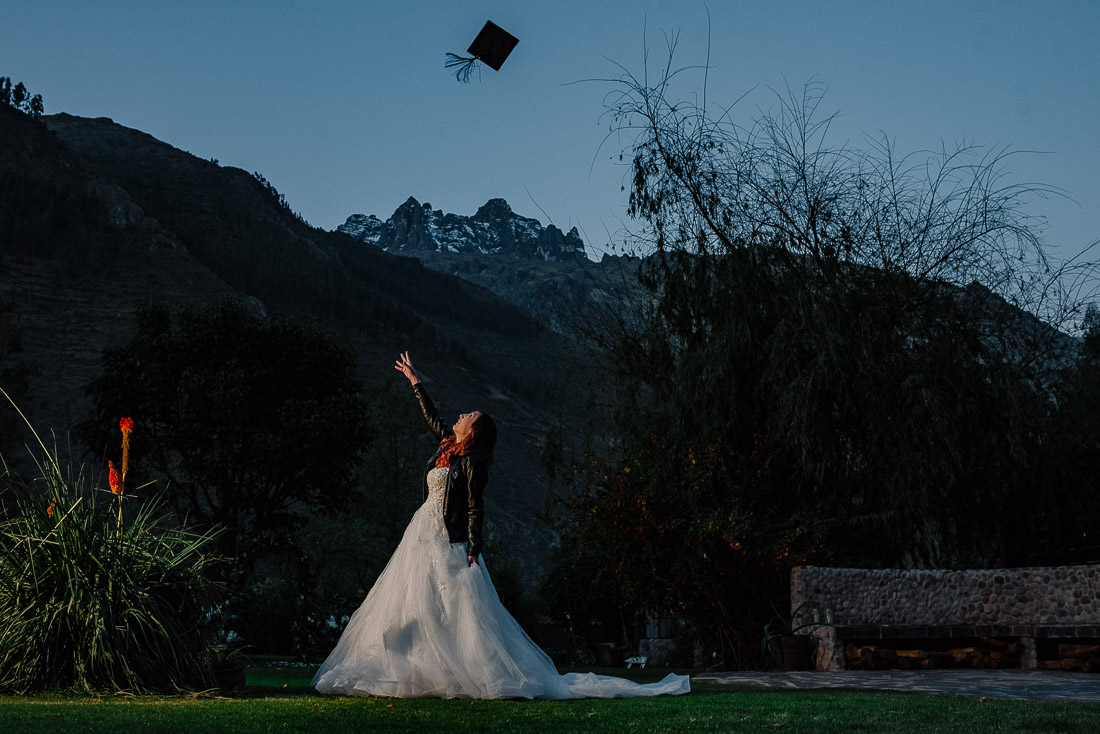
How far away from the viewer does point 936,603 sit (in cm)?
1051

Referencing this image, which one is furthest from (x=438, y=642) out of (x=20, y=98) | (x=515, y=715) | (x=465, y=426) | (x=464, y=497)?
(x=20, y=98)

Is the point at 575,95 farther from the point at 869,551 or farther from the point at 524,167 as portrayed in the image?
the point at 869,551

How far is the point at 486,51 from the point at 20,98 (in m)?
67.3

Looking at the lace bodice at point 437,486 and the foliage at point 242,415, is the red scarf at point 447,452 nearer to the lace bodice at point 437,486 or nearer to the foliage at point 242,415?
the lace bodice at point 437,486

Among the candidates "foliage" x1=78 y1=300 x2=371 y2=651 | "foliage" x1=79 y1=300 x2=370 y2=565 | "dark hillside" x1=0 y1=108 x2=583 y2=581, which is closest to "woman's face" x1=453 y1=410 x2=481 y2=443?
"foliage" x1=78 y1=300 x2=371 y2=651

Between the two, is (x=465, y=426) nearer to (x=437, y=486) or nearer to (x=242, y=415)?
(x=437, y=486)

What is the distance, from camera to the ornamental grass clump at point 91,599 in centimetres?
484

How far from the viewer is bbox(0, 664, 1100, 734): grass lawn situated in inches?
148

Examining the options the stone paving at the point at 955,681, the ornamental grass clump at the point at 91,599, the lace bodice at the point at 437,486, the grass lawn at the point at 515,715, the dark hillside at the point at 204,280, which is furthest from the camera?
the dark hillside at the point at 204,280

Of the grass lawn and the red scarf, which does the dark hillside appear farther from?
the grass lawn

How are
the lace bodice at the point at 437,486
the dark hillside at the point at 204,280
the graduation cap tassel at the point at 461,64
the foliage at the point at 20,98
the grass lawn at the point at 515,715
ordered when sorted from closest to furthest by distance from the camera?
the grass lawn at the point at 515,715 → the lace bodice at the point at 437,486 → the graduation cap tassel at the point at 461,64 → the dark hillside at the point at 204,280 → the foliage at the point at 20,98

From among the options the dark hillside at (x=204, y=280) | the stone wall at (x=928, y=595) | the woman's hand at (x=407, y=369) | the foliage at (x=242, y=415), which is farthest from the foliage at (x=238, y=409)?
the dark hillside at (x=204, y=280)

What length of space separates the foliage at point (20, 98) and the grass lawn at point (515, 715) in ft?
215

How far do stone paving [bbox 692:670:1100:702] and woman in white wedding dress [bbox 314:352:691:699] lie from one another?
2.14 m
